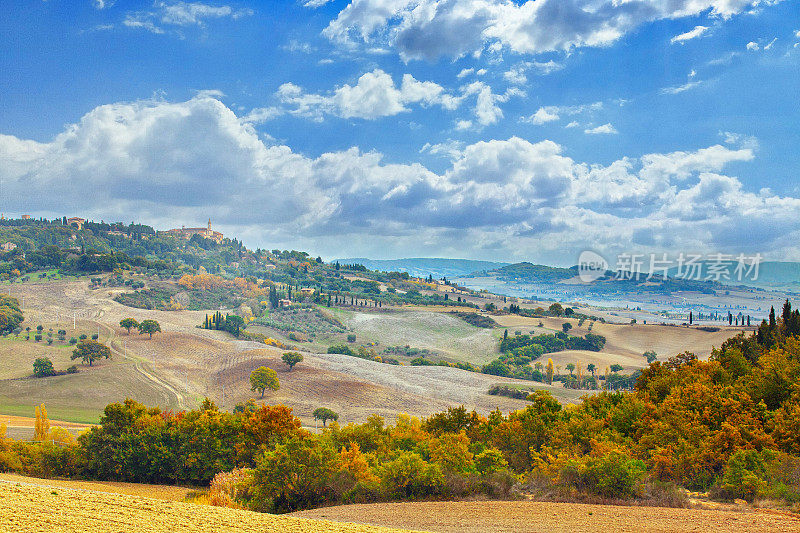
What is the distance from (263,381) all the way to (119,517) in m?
64.0

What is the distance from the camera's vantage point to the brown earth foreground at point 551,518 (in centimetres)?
1356

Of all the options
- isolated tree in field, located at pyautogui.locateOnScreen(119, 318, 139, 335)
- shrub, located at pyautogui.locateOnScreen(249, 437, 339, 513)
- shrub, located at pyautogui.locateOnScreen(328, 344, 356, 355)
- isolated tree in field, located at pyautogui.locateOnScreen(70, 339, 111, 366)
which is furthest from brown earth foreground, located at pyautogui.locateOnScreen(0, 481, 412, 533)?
isolated tree in field, located at pyautogui.locateOnScreen(119, 318, 139, 335)

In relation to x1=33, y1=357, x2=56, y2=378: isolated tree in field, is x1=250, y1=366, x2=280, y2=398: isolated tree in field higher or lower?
higher

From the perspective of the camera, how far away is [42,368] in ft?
274

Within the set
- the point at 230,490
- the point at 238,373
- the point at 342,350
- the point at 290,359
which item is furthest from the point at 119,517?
the point at 342,350

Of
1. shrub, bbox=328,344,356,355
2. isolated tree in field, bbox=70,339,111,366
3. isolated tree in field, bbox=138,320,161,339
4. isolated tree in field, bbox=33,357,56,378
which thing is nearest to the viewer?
isolated tree in field, bbox=33,357,56,378

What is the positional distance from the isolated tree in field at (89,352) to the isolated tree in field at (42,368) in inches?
186

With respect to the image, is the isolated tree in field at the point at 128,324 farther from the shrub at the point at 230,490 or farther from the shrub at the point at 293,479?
the shrub at the point at 293,479

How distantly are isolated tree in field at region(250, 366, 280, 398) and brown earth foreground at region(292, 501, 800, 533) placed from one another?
5883cm

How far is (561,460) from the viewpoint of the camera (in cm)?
1886

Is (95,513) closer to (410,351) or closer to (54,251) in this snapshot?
(410,351)

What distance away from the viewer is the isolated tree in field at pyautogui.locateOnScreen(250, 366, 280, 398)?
7406 centimetres

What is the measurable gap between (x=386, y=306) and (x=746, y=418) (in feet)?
508

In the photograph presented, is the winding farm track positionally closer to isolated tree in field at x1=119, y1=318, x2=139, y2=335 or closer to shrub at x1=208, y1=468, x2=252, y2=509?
isolated tree in field at x1=119, y1=318, x2=139, y2=335
